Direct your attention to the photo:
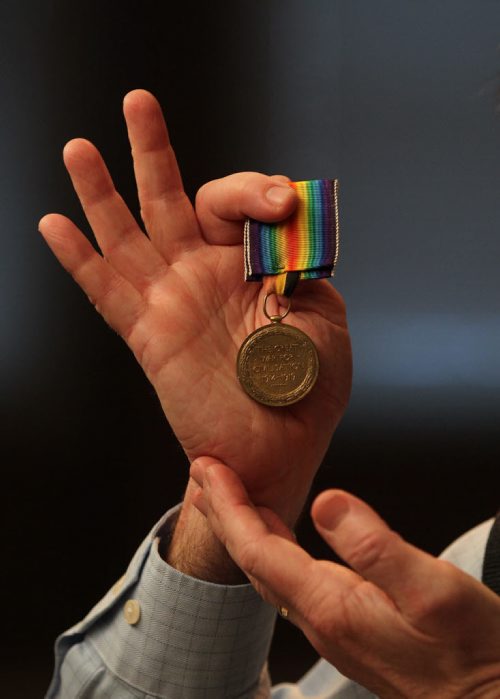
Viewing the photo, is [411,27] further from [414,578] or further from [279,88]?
[414,578]

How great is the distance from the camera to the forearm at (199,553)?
1077 millimetres

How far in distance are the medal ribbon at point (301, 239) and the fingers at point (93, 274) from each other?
15 centimetres

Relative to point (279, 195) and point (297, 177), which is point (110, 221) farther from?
point (297, 177)

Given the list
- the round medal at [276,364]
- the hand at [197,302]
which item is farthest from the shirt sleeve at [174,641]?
the round medal at [276,364]

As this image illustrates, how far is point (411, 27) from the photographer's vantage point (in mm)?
1892

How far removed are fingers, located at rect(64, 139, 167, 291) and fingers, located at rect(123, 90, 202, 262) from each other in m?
0.02

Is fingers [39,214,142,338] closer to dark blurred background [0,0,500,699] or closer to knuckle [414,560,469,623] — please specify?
knuckle [414,560,469,623]

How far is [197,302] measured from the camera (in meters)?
0.99

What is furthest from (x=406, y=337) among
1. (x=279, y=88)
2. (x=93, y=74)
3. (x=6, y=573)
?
(x=6, y=573)

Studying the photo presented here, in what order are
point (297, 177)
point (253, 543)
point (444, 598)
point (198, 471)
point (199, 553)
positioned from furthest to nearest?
1. point (297, 177)
2. point (199, 553)
3. point (198, 471)
4. point (253, 543)
5. point (444, 598)

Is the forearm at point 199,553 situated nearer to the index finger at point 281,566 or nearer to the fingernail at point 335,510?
the index finger at point 281,566

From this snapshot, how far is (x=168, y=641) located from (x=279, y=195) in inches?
25.0

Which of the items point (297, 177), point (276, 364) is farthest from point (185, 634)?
point (297, 177)

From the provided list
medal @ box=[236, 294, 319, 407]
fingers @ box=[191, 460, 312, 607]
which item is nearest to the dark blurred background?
medal @ box=[236, 294, 319, 407]
